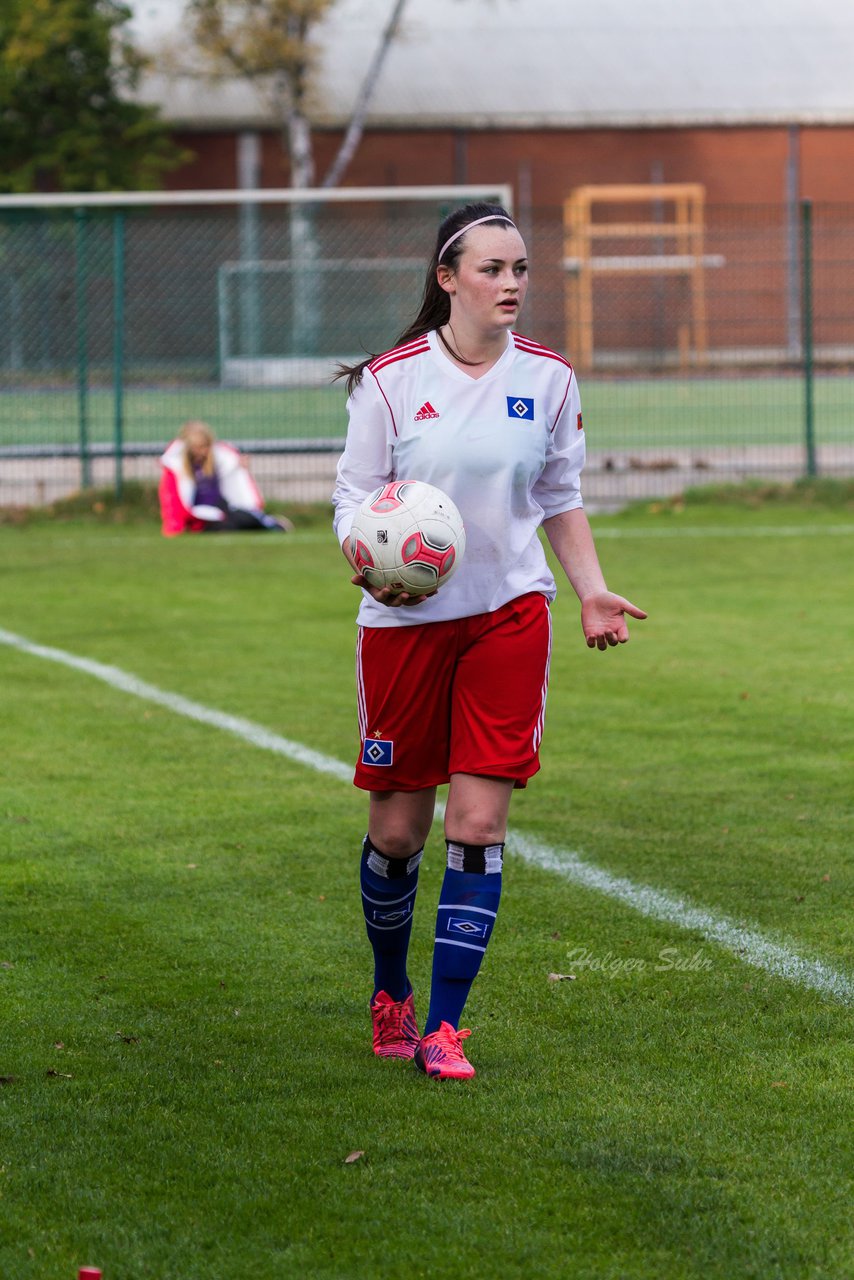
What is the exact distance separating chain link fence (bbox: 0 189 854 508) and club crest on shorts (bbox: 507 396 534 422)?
12304mm

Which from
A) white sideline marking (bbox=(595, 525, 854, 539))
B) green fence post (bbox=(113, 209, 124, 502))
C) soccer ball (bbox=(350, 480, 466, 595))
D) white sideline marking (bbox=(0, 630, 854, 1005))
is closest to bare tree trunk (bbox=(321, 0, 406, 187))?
green fence post (bbox=(113, 209, 124, 502))

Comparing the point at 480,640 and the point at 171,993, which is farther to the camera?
the point at 171,993

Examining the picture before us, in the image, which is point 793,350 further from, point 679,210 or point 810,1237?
point 679,210

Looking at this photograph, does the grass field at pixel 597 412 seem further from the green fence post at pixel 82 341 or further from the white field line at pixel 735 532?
the white field line at pixel 735 532

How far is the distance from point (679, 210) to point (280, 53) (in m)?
9.17

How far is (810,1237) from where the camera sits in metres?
3.15

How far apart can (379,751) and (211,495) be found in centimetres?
1194

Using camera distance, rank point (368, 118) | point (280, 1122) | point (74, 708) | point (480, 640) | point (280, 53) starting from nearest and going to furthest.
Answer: point (280, 1122), point (480, 640), point (74, 708), point (280, 53), point (368, 118)

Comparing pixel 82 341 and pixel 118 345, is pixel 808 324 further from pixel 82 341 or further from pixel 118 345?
pixel 82 341

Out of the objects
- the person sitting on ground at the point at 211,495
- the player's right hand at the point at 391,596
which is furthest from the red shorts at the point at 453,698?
the person sitting on ground at the point at 211,495

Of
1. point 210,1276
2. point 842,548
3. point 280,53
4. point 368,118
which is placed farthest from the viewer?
point 368,118

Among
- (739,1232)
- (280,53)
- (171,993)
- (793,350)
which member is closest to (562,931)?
(171,993)

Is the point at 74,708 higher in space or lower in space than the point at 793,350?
lower

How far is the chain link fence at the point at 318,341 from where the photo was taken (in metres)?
17.3
